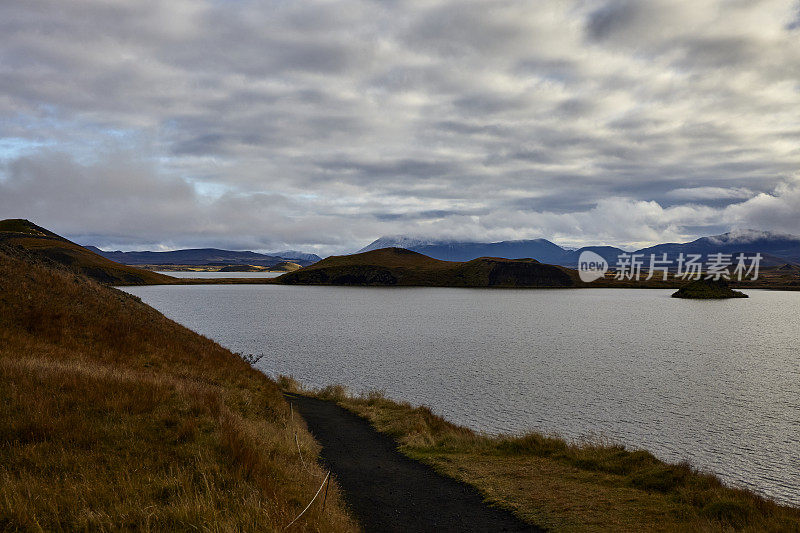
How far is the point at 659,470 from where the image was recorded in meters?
14.9

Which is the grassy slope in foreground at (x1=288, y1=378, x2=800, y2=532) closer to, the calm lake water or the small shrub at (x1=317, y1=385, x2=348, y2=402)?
the calm lake water

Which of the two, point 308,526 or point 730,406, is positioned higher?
point 308,526

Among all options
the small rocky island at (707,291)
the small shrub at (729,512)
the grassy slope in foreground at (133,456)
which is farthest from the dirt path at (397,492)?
the small rocky island at (707,291)

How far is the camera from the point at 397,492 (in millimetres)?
14727

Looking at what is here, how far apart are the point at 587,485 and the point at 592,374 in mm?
26483

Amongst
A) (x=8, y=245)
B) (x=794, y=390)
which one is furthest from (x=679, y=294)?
(x=8, y=245)

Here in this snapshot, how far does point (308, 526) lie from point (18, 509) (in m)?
4.75

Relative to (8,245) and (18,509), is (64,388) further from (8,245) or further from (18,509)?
(8,245)

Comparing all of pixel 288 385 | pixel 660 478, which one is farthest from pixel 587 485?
pixel 288 385

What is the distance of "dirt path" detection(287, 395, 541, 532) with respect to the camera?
40.8 ft

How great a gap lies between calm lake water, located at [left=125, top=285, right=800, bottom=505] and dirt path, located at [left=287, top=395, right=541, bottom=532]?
28.8 ft

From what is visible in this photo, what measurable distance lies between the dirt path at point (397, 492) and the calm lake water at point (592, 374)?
28.8 feet

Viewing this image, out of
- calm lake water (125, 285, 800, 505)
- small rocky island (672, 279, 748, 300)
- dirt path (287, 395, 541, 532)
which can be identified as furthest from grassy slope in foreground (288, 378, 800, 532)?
small rocky island (672, 279, 748, 300)

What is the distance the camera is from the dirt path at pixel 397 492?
12.4 m
